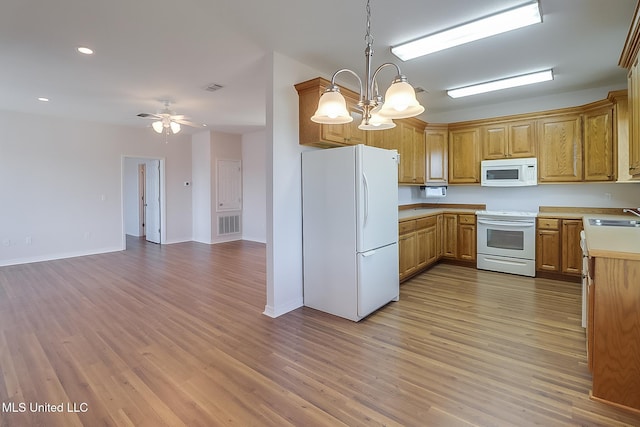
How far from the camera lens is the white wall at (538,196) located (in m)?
4.28

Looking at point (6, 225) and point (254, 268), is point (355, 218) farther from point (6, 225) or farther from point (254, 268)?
point (6, 225)

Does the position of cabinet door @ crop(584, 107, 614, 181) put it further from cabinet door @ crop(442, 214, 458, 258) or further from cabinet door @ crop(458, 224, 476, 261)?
cabinet door @ crop(442, 214, 458, 258)

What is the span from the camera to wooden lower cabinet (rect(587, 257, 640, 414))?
70.2 inches

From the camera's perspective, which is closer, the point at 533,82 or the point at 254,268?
the point at 533,82

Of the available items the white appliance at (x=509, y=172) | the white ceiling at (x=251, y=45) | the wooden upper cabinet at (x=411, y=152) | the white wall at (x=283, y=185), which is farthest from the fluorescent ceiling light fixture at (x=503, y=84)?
the white wall at (x=283, y=185)

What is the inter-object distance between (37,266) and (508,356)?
692 cm

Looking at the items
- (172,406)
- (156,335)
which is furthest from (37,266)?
(172,406)

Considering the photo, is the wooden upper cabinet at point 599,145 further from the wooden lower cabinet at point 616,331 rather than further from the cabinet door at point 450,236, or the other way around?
the wooden lower cabinet at point 616,331

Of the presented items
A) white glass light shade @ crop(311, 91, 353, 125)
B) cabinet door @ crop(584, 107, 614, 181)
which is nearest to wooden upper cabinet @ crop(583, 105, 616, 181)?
cabinet door @ crop(584, 107, 614, 181)

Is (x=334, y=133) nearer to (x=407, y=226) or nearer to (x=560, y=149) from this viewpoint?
(x=407, y=226)

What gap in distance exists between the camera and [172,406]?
73.0 inches

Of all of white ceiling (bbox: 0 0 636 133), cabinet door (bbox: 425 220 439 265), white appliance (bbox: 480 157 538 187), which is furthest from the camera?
cabinet door (bbox: 425 220 439 265)

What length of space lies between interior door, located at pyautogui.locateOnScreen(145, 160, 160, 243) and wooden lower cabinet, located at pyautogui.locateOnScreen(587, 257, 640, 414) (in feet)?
26.4

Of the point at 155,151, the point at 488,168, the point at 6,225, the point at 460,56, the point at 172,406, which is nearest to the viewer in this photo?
the point at 172,406
